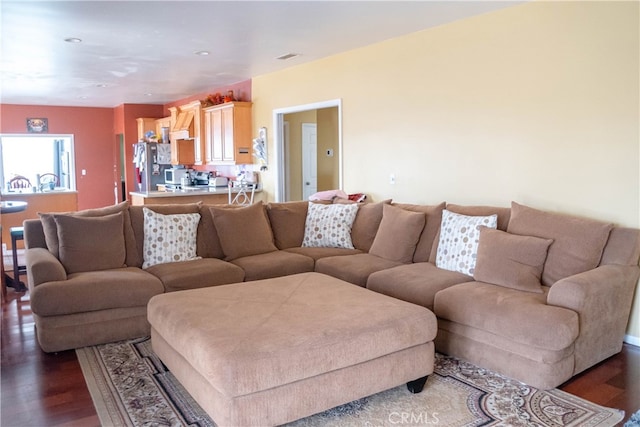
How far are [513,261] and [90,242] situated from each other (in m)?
3.11

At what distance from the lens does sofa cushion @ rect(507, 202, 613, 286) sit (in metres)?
3.27

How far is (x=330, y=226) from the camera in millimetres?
4832

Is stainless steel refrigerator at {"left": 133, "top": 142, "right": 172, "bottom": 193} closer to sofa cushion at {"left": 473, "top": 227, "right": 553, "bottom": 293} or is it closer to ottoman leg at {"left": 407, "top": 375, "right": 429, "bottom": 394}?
sofa cushion at {"left": 473, "top": 227, "right": 553, "bottom": 293}

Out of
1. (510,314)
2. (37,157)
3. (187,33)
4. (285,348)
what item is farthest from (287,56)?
(37,157)

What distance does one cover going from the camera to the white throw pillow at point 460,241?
3688mm

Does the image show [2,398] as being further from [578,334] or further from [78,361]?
[578,334]

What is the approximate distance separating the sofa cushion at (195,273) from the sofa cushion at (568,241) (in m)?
2.22

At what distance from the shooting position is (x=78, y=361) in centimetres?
326

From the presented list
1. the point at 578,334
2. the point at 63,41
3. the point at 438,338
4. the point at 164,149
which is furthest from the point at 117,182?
the point at 578,334

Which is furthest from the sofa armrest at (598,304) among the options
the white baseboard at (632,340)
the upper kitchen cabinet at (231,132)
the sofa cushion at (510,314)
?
the upper kitchen cabinet at (231,132)

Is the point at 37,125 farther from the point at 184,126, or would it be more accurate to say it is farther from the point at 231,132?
the point at 231,132

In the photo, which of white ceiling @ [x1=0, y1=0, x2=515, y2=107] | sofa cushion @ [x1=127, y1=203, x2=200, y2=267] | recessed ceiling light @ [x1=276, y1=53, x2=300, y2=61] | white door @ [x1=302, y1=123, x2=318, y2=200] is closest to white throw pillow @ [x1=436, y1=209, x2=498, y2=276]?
white ceiling @ [x1=0, y1=0, x2=515, y2=107]

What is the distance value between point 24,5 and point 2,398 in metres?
2.83

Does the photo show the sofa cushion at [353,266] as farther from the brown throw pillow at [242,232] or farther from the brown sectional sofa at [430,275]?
the brown throw pillow at [242,232]
